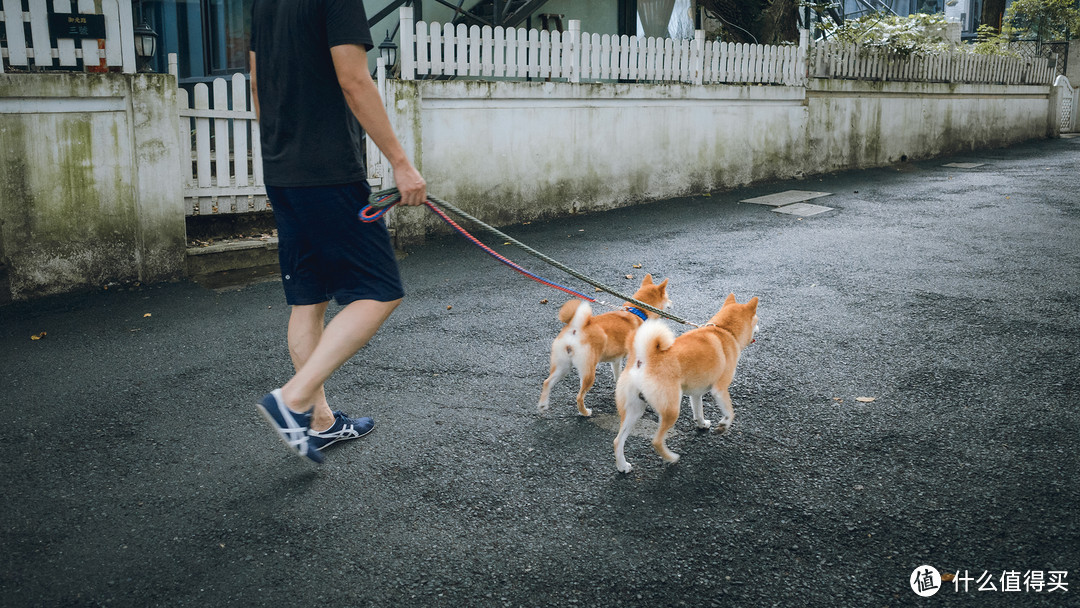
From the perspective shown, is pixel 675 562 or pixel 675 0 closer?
pixel 675 562

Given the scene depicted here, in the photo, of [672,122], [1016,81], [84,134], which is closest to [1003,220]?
[672,122]

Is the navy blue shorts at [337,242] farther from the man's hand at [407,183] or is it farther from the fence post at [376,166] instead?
the fence post at [376,166]

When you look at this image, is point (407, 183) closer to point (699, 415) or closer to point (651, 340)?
point (651, 340)

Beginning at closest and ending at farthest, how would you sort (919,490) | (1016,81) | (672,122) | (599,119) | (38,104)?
(919,490), (38,104), (599,119), (672,122), (1016,81)

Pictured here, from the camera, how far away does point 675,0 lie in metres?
15.6

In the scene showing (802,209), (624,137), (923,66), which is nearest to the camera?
(802,209)

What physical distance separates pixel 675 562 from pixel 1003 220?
811 cm

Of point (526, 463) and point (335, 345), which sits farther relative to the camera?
point (526, 463)

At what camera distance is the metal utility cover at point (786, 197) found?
1062 cm

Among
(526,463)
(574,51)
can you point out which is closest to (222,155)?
(574,51)

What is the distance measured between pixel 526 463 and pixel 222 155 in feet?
16.7

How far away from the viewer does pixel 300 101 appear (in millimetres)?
3127

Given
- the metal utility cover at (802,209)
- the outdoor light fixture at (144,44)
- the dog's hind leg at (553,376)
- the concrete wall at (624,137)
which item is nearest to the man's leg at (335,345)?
the dog's hind leg at (553,376)

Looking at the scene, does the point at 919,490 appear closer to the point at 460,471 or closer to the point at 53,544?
the point at 460,471
